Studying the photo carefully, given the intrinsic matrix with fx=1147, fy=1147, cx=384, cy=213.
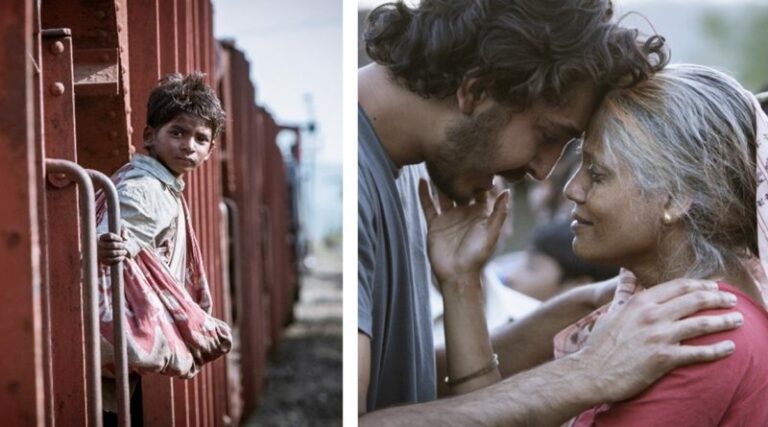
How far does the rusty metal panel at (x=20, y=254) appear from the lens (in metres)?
2.30

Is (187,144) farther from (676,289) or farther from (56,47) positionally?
(676,289)

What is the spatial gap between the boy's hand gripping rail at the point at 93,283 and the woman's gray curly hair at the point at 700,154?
130cm

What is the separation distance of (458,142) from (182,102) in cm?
75

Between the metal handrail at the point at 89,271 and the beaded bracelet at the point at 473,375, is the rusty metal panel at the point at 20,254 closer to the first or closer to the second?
the metal handrail at the point at 89,271

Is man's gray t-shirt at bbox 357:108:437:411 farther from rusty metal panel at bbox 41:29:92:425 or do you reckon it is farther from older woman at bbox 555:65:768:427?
rusty metal panel at bbox 41:29:92:425

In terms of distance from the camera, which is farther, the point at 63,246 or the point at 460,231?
the point at 460,231

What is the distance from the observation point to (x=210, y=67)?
3.59m

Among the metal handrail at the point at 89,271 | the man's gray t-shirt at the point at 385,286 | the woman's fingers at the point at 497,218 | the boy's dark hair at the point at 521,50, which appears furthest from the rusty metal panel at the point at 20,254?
the woman's fingers at the point at 497,218

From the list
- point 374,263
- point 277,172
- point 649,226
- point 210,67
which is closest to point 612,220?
point 649,226

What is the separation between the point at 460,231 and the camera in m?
3.16

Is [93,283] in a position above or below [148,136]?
below

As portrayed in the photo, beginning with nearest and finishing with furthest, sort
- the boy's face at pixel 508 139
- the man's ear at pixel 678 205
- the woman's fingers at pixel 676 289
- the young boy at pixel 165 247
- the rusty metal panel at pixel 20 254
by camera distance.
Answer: the rusty metal panel at pixel 20 254
the young boy at pixel 165 247
the woman's fingers at pixel 676 289
the man's ear at pixel 678 205
the boy's face at pixel 508 139

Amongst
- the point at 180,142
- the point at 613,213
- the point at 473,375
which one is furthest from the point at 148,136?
the point at 613,213

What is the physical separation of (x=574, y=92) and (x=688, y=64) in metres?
0.33
